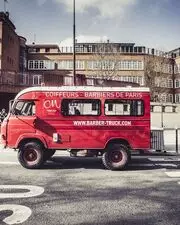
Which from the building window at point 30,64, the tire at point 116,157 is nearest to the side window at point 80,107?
the tire at point 116,157

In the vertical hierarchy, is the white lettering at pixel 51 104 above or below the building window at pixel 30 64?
below

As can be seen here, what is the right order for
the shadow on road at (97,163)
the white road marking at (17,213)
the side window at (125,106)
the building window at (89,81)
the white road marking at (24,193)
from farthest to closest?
the building window at (89,81) < the shadow on road at (97,163) < the side window at (125,106) < the white road marking at (24,193) < the white road marking at (17,213)

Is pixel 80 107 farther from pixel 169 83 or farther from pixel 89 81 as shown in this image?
pixel 169 83

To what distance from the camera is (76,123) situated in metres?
11.9

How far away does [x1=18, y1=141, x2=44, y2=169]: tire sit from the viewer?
11891 millimetres

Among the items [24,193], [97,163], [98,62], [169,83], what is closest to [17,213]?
[24,193]

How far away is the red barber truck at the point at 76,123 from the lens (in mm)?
11883

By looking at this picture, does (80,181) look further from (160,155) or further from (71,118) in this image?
(160,155)

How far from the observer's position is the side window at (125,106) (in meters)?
12.0

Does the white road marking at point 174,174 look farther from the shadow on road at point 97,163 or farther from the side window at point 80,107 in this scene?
the side window at point 80,107

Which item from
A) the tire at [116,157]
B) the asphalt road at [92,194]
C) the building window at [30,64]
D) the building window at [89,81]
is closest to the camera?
the asphalt road at [92,194]

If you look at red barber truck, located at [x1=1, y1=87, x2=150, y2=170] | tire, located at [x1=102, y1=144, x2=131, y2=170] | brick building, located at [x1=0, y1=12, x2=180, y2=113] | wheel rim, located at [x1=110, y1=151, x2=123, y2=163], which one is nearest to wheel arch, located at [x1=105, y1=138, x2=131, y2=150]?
red barber truck, located at [x1=1, y1=87, x2=150, y2=170]

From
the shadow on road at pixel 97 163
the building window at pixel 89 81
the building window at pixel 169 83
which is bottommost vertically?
the shadow on road at pixel 97 163

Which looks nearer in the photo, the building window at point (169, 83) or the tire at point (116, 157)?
the tire at point (116, 157)
